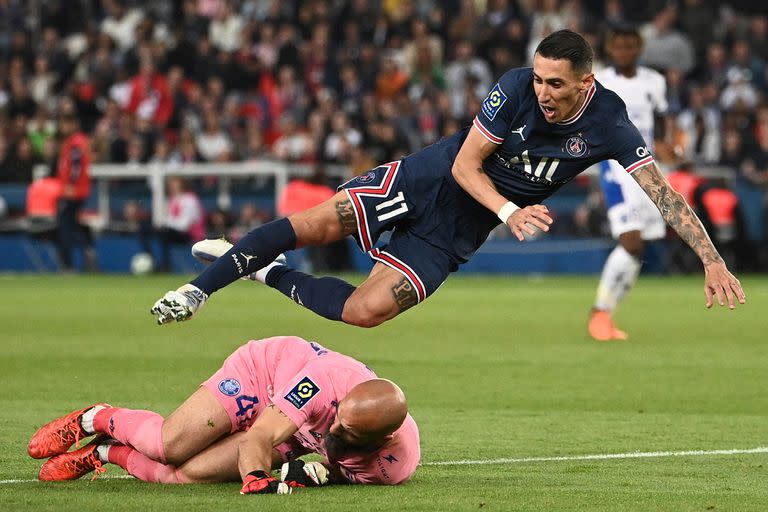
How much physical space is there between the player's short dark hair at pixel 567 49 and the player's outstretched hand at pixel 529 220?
0.87 metres

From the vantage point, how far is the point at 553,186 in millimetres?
8422

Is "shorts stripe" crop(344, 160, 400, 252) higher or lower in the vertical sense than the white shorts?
higher

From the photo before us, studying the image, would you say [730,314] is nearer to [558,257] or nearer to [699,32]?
[558,257]

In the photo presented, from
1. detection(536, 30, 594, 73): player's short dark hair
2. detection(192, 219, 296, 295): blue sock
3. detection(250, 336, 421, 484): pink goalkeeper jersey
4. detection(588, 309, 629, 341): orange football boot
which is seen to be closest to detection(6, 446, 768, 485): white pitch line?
detection(250, 336, 421, 484): pink goalkeeper jersey

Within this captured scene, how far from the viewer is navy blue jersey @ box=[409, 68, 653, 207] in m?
8.02

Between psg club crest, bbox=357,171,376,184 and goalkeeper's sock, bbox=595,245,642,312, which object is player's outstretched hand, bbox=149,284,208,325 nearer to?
psg club crest, bbox=357,171,376,184

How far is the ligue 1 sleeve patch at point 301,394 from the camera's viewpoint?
6152 mm

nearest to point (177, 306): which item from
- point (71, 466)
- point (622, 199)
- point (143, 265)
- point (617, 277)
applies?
point (71, 466)

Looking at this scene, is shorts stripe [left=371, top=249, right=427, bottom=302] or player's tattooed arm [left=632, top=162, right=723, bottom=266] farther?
shorts stripe [left=371, top=249, right=427, bottom=302]

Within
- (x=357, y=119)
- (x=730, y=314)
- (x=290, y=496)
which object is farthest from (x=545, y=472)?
(x=357, y=119)

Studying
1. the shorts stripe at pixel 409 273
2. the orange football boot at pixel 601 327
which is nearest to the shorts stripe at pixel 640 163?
the shorts stripe at pixel 409 273

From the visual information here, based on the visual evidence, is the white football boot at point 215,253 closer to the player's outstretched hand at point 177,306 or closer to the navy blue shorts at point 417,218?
the navy blue shorts at point 417,218

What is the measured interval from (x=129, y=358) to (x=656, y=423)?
4.82m

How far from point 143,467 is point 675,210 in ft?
10.2
